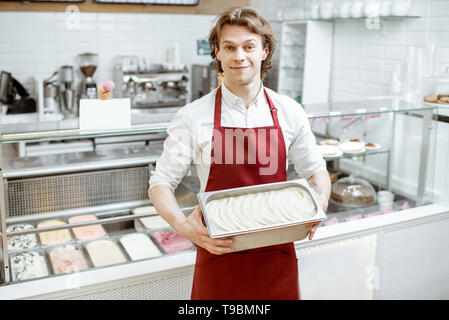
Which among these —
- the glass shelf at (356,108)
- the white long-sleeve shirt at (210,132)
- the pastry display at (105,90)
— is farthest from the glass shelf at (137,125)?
the white long-sleeve shirt at (210,132)

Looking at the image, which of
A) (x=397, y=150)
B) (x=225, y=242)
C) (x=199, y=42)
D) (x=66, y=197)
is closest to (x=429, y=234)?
(x=397, y=150)

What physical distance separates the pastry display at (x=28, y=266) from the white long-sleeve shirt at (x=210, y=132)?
2.64ft

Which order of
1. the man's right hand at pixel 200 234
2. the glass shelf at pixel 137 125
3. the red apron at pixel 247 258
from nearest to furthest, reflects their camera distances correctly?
the man's right hand at pixel 200 234, the red apron at pixel 247 258, the glass shelf at pixel 137 125

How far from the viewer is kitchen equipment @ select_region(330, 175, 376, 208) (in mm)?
2670

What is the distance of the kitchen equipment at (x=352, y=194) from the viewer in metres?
2.67

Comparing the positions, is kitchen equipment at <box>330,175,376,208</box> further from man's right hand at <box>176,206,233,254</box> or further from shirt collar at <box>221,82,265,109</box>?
man's right hand at <box>176,206,233,254</box>

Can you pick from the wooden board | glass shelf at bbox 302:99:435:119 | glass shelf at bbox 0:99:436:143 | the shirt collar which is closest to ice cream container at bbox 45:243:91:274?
glass shelf at bbox 0:99:436:143

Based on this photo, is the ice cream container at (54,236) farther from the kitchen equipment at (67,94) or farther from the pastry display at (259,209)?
the kitchen equipment at (67,94)

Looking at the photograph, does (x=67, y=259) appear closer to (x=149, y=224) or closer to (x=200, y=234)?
(x=149, y=224)

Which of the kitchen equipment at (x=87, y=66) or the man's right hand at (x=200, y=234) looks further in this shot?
the kitchen equipment at (x=87, y=66)

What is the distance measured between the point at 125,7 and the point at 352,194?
13.5ft

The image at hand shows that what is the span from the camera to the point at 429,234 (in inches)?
103

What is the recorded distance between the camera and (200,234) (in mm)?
1347
